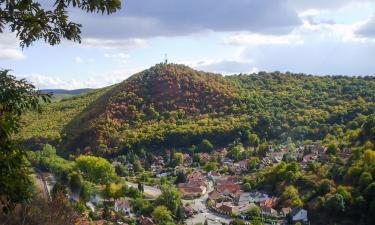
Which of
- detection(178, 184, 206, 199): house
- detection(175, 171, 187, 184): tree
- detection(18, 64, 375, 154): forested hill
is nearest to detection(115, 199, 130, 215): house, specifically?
detection(178, 184, 206, 199): house

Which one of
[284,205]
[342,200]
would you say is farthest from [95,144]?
[342,200]

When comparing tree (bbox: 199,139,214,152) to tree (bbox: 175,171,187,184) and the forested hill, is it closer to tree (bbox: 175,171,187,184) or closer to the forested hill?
the forested hill

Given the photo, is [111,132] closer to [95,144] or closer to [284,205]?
[95,144]

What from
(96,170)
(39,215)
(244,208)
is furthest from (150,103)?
(39,215)

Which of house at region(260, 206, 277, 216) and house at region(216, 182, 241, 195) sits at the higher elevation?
house at region(260, 206, 277, 216)

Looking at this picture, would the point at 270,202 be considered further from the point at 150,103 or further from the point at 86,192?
the point at 150,103
